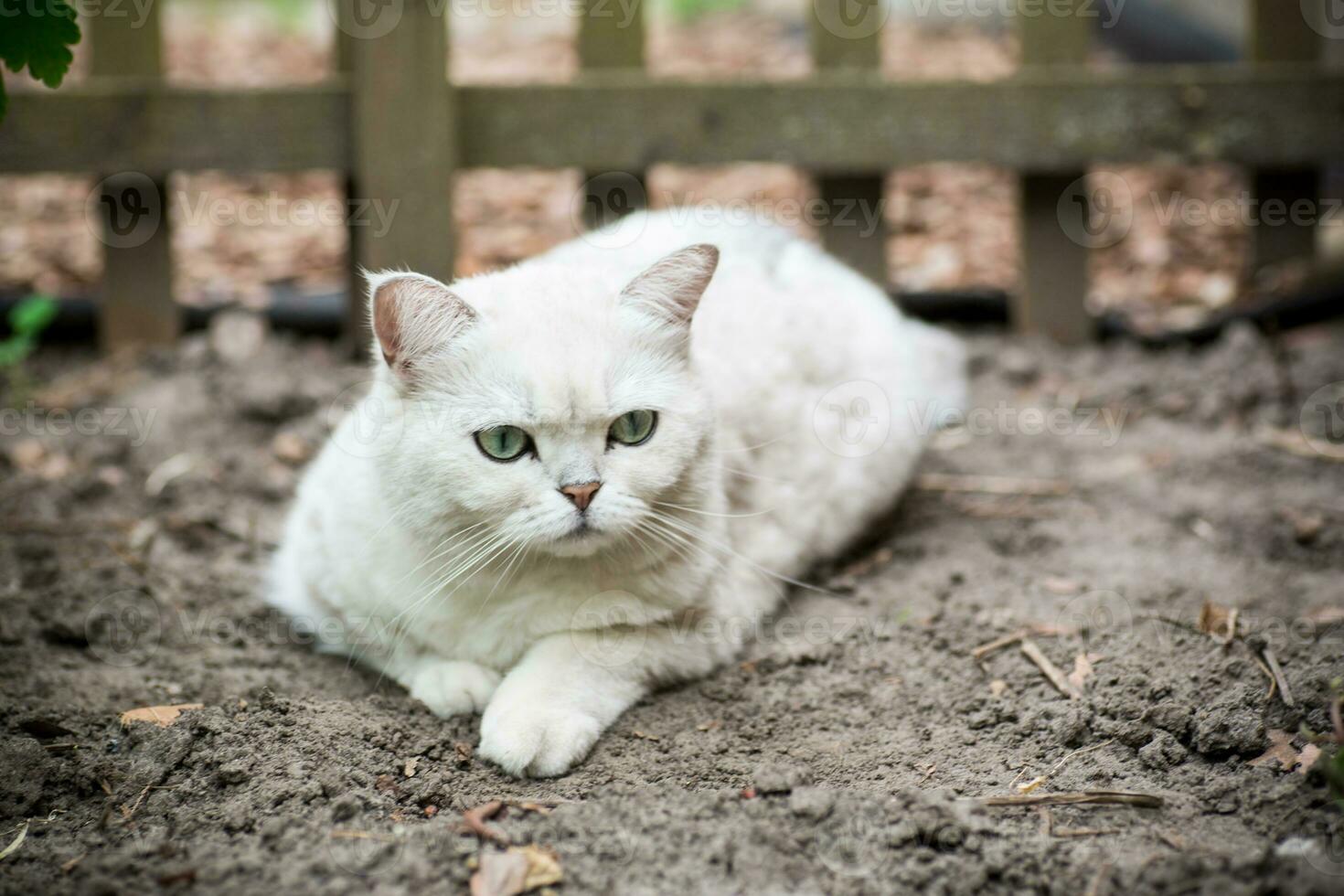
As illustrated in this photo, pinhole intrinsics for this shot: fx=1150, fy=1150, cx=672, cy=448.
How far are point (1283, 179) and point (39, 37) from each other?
14.2 feet

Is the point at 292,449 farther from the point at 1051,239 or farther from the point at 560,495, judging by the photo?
the point at 1051,239

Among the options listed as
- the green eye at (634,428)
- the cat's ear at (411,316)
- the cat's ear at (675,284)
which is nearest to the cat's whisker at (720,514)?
the green eye at (634,428)

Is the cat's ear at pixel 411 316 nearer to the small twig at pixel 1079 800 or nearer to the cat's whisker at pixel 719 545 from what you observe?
the cat's whisker at pixel 719 545

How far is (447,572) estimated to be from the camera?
2.48 meters

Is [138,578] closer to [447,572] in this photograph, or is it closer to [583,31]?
[447,572]

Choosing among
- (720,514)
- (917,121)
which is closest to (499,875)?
(720,514)

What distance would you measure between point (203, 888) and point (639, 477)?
105 centimetres

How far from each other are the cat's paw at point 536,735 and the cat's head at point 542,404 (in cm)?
33

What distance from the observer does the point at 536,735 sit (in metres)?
2.29

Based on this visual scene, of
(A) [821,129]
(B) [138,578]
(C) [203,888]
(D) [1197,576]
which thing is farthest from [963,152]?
(C) [203,888]

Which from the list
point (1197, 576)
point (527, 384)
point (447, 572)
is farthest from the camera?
point (1197, 576)

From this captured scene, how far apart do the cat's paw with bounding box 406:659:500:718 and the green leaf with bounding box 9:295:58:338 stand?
2.40 m

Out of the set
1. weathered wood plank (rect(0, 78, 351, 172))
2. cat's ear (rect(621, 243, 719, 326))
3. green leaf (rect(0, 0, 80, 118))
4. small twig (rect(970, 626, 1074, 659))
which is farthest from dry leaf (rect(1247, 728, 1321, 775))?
weathered wood plank (rect(0, 78, 351, 172))

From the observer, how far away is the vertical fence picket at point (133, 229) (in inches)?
160
